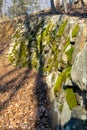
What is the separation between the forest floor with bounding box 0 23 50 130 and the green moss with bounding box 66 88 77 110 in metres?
1.62

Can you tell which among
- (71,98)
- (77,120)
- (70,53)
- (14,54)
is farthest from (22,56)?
(77,120)

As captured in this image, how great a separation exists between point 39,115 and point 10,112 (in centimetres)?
148

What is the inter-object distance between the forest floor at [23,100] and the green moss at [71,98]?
1.62 metres

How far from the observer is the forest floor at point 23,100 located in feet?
33.0

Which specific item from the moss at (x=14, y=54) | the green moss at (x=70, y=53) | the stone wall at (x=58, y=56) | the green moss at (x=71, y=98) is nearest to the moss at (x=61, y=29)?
the stone wall at (x=58, y=56)

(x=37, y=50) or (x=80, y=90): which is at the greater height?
(x=80, y=90)

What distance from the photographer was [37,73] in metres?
15.8

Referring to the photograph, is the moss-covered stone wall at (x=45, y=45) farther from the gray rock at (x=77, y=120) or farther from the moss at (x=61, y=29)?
the gray rock at (x=77, y=120)

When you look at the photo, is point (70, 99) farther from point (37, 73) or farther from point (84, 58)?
point (37, 73)

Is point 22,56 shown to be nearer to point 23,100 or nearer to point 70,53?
point 23,100

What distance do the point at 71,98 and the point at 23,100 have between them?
4.12m

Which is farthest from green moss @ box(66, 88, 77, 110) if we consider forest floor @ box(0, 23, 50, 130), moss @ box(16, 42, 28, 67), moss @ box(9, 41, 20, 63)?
moss @ box(9, 41, 20, 63)

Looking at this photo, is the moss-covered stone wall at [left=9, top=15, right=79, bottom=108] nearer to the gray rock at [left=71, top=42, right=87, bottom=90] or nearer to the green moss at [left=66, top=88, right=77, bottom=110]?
the green moss at [left=66, top=88, right=77, bottom=110]

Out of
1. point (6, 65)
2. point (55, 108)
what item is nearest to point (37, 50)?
point (6, 65)
